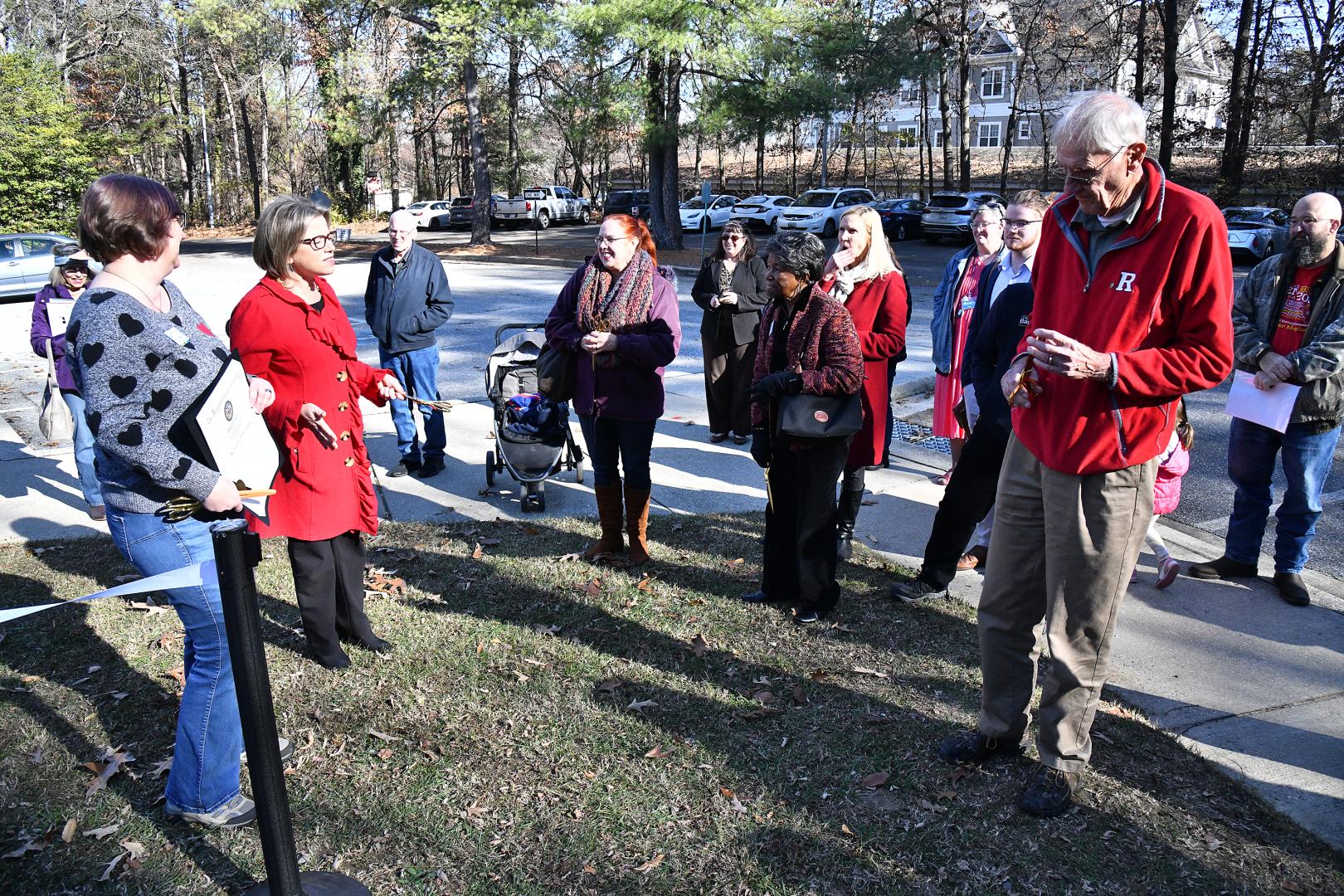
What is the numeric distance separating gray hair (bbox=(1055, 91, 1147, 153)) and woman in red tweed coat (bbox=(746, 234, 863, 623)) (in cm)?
178

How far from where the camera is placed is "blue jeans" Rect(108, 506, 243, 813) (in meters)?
3.04

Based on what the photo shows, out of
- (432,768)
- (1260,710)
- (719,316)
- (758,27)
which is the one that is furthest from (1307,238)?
(758,27)

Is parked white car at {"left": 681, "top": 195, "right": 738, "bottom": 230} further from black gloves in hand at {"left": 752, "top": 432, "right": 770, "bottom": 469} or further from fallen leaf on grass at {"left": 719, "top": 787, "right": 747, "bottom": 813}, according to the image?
fallen leaf on grass at {"left": 719, "top": 787, "right": 747, "bottom": 813}

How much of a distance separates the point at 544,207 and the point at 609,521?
130 feet

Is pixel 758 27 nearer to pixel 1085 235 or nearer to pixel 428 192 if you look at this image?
pixel 1085 235

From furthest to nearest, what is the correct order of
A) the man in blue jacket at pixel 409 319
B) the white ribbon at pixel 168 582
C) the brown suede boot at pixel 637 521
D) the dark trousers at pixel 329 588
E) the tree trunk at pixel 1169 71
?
the tree trunk at pixel 1169 71, the man in blue jacket at pixel 409 319, the brown suede boot at pixel 637 521, the dark trousers at pixel 329 588, the white ribbon at pixel 168 582

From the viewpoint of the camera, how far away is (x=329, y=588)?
434 cm

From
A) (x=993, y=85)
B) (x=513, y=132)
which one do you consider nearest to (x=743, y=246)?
(x=513, y=132)

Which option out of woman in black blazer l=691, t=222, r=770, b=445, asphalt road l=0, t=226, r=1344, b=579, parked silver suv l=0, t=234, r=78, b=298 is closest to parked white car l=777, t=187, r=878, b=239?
asphalt road l=0, t=226, r=1344, b=579

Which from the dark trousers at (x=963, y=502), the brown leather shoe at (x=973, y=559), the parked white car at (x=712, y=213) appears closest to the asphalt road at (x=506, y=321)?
the brown leather shoe at (x=973, y=559)

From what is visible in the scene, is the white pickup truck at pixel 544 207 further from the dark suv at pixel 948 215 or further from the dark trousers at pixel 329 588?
the dark trousers at pixel 329 588

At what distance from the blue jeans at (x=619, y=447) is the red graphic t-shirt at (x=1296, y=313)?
331 cm

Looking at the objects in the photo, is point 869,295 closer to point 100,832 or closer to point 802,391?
point 802,391

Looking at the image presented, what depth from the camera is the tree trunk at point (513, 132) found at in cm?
3016
